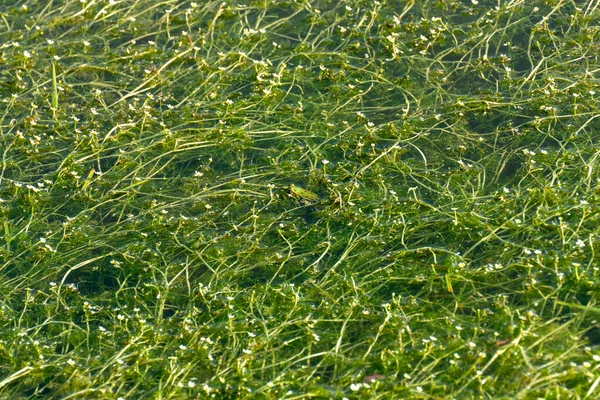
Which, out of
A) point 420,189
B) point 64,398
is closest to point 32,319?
point 64,398

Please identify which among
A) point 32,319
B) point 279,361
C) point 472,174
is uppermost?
point 472,174

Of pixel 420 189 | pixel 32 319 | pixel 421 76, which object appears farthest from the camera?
pixel 421 76

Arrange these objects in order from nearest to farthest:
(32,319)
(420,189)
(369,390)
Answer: (369,390) → (32,319) → (420,189)

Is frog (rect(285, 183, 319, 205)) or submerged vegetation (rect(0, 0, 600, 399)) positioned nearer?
submerged vegetation (rect(0, 0, 600, 399))

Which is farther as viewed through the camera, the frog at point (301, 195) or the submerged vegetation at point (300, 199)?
the frog at point (301, 195)

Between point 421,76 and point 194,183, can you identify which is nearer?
point 194,183

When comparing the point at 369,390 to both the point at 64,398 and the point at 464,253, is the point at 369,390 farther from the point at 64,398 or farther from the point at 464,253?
the point at 64,398

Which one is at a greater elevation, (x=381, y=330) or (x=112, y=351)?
(x=381, y=330)

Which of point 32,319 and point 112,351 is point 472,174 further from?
point 32,319
